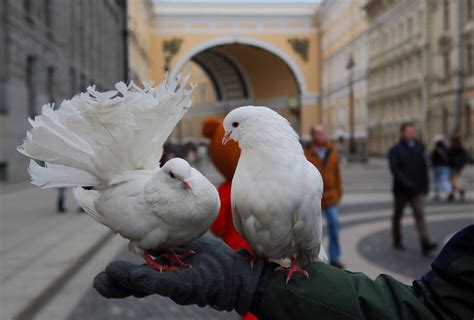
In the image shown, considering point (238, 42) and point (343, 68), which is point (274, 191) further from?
point (238, 42)

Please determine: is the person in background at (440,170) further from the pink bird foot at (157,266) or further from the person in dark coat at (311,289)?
the pink bird foot at (157,266)

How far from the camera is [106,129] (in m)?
1.84

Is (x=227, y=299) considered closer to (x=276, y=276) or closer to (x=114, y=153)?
(x=276, y=276)

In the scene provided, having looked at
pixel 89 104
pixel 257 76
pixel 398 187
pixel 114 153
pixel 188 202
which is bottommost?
pixel 398 187

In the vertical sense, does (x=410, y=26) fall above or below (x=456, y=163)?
above

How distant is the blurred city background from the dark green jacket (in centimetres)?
72

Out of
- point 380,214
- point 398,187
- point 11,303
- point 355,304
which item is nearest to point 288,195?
point 355,304

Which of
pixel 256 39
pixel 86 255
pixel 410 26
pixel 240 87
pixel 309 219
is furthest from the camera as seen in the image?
pixel 240 87

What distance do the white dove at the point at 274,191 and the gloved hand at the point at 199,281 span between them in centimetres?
10

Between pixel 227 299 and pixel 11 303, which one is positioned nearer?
pixel 227 299

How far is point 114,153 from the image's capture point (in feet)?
6.13

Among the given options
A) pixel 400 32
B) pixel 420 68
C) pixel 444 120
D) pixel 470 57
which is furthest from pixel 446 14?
pixel 400 32

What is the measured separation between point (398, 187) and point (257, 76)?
54.9 metres

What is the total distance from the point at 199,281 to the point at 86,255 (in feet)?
21.7
